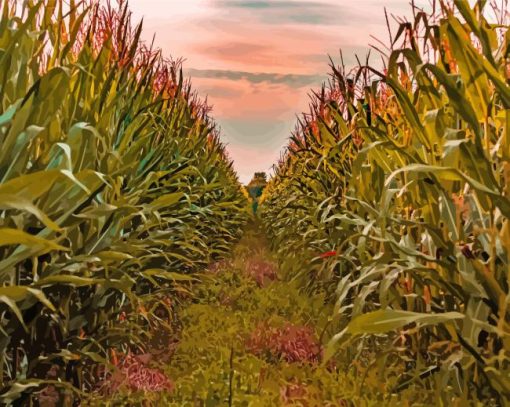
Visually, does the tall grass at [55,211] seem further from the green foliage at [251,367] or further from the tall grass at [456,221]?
the tall grass at [456,221]

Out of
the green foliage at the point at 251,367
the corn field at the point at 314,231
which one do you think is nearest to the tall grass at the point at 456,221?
the corn field at the point at 314,231

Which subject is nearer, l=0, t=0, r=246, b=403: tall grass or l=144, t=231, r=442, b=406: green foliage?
l=0, t=0, r=246, b=403: tall grass

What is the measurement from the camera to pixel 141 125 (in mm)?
3275

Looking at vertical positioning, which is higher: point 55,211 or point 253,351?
point 55,211

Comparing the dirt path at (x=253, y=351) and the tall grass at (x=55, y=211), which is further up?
the tall grass at (x=55, y=211)

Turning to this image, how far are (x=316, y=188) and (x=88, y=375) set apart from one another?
252cm

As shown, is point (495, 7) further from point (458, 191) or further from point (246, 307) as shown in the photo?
point (246, 307)

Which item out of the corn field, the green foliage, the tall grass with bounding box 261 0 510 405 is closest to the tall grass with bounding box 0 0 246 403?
the corn field

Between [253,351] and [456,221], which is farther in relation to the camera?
[253,351]

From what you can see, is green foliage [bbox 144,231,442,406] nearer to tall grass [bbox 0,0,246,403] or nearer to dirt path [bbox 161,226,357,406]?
dirt path [bbox 161,226,357,406]

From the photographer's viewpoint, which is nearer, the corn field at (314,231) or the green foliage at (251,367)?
the corn field at (314,231)

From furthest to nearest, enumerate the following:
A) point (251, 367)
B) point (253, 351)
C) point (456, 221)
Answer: point (253, 351)
point (251, 367)
point (456, 221)

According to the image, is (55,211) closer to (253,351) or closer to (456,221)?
(456,221)

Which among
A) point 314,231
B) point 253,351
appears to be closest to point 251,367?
point 253,351
